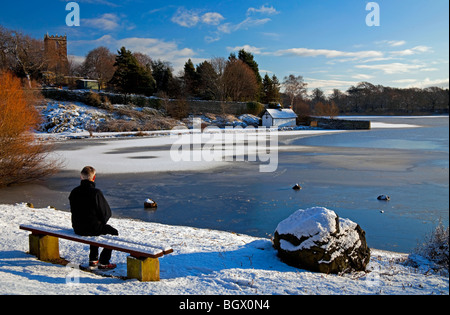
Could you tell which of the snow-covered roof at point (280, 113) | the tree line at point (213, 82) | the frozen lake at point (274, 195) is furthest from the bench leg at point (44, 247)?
the snow-covered roof at point (280, 113)

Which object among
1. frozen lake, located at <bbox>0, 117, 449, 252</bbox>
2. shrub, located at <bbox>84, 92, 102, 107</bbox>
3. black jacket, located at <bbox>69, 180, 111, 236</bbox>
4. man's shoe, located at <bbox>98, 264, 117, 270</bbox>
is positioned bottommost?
frozen lake, located at <bbox>0, 117, 449, 252</bbox>

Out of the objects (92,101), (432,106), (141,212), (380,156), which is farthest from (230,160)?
(432,106)

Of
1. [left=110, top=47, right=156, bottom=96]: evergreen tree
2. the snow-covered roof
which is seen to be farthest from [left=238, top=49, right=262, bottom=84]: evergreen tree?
[left=110, top=47, right=156, bottom=96]: evergreen tree

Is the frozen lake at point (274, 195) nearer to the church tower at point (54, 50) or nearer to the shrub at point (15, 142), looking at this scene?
the shrub at point (15, 142)

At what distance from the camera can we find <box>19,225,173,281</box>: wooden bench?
13.7 ft

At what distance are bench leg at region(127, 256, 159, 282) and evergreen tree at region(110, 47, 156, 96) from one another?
57511 millimetres

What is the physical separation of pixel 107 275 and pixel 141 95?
57.2 m

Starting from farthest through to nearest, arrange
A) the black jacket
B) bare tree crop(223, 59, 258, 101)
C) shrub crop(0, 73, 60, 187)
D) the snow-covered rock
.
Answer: bare tree crop(223, 59, 258, 101) → the snow-covered rock → shrub crop(0, 73, 60, 187) → the black jacket

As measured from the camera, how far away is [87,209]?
4.61m

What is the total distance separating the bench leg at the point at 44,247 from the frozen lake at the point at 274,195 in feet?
12.7

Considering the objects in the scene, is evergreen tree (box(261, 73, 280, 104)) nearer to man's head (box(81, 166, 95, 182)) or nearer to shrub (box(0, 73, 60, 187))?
shrub (box(0, 73, 60, 187))

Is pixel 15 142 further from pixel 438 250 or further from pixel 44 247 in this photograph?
pixel 438 250

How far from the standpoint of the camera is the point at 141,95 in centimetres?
5900
